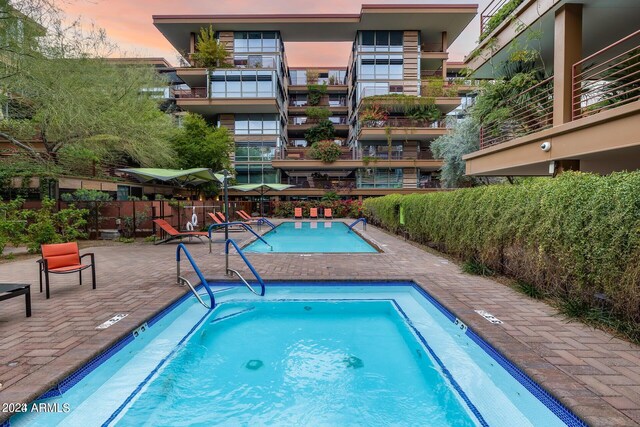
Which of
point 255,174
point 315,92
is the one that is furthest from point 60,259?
point 315,92

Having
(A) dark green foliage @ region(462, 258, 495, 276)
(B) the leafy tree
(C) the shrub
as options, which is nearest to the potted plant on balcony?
(C) the shrub

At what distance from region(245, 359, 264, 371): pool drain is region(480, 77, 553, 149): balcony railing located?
32.1 feet

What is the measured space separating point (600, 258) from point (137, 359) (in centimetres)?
514

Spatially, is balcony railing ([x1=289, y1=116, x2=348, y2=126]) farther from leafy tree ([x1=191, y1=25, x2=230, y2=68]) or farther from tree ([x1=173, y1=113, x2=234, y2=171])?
tree ([x1=173, y1=113, x2=234, y2=171])

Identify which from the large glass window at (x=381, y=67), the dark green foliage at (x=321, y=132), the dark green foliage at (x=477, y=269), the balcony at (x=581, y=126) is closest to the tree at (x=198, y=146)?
the dark green foliage at (x=321, y=132)

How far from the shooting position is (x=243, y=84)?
30.6 meters

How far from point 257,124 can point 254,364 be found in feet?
100

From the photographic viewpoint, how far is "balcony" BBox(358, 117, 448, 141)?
29156 millimetres

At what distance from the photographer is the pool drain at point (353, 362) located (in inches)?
150

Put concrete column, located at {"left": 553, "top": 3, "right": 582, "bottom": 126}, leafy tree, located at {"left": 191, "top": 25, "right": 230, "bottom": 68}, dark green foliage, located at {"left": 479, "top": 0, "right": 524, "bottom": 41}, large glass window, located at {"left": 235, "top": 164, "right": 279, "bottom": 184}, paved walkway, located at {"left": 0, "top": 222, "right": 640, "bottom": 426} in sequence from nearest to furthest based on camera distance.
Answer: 1. paved walkway, located at {"left": 0, "top": 222, "right": 640, "bottom": 426}
2. concrete column, located at {"left": 553, "top": 3, "right": 582, "bottom": 126}
3. dark green foliage, located at {"left": 479, "top": 0, "right": 524, "bottom": 41}
4. leafy tree, located at {"left": 191, "top": 25, "right": 230, "bottom": 68}
5. large glass window, located at {"left": 235, "top": 164, "right": 279, "bottom": 184}

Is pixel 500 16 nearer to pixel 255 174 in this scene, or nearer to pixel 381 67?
pixel 381 67

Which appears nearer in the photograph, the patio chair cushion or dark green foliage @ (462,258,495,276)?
the patio chair cushion

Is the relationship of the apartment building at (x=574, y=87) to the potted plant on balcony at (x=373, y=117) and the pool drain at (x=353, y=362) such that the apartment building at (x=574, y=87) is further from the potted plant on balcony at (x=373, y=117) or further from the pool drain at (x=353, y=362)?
the potted plant on balcony at (x=373, y=117)

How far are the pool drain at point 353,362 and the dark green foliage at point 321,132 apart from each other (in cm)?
3589
